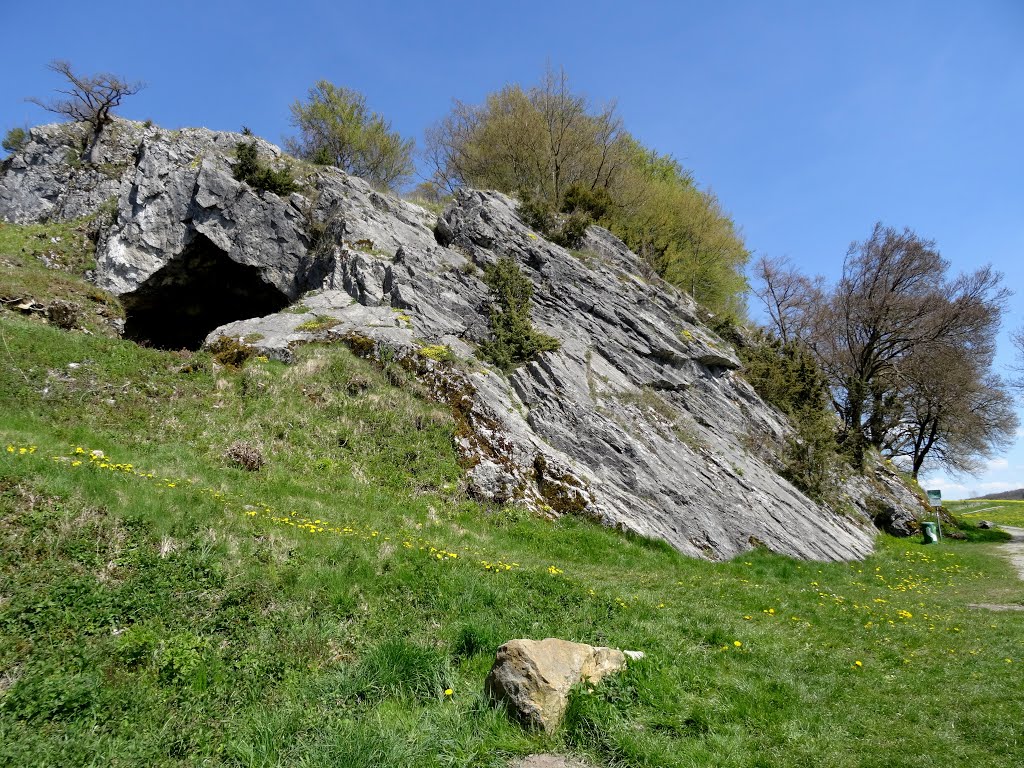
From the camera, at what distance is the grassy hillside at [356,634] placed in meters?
4.43

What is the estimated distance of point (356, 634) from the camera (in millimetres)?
6059

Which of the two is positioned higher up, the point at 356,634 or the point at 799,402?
the point at 799,402

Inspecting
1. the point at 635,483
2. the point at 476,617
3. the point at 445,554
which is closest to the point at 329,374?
the point at 445,554

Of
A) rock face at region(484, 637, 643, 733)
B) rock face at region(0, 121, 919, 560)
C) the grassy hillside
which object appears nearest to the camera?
the grassy hillside

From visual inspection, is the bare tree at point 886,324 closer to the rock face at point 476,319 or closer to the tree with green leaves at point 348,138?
the rock face at point 476,319

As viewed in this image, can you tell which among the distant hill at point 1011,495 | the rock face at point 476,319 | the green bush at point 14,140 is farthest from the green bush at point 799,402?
the distant hill at point 1011,495

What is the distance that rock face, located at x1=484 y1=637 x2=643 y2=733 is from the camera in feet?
15.4

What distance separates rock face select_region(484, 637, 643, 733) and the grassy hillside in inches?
6.4

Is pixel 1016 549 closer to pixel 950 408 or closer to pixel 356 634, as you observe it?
pixel 950 408

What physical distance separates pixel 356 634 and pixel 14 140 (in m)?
36.0

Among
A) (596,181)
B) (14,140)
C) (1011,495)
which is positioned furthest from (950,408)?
(14,140)

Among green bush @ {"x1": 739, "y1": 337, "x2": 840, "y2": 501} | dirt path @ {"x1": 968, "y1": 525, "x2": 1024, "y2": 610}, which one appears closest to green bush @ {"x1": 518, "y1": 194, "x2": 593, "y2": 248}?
green bush @ {"x1": 739, "y1": 337, "x2": 840, "y2": 501}

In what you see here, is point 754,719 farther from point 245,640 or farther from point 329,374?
point 329,374

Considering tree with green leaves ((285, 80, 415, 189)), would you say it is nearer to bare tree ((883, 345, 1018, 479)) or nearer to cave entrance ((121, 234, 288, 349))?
cave entrance ((121, 234, 288, 349))
